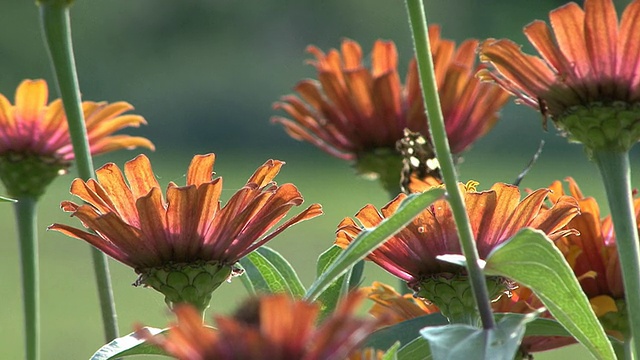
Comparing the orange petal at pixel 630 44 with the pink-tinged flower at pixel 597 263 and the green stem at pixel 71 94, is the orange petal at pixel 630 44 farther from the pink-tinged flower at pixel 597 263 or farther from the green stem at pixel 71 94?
the green stem at pixel 71 94

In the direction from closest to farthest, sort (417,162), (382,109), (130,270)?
(417,162) → (382,109) → (130,270)

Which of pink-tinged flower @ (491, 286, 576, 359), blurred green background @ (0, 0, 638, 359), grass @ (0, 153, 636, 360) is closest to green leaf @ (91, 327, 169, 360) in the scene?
pink-tinged flower @ (491, 286, 576, 359)

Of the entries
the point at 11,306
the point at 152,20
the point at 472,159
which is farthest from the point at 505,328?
the point at 152,20

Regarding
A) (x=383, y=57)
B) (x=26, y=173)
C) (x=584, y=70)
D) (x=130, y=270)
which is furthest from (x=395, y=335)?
(x=130, y=270)

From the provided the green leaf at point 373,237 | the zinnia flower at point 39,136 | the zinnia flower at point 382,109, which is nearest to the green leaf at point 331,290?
the green leaf at point 373,237

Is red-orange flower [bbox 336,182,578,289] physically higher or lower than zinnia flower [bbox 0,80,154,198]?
lower

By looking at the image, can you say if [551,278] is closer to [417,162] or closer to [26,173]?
[417,162]

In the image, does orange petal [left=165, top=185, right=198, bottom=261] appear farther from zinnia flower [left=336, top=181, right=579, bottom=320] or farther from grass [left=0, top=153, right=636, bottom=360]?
grass [left=0, top=153, right=636, bottom=360]
